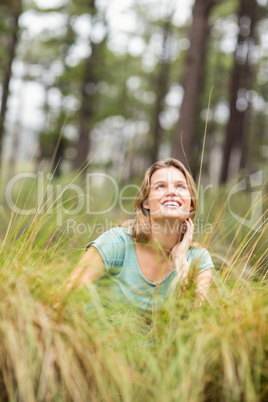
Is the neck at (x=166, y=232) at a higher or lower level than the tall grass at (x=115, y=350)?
higher

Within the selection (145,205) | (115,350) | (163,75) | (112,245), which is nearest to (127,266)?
(112,245)

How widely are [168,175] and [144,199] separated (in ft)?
0.75

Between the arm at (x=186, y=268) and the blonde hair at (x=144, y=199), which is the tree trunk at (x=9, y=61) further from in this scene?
the arm at (x=186, y=268)

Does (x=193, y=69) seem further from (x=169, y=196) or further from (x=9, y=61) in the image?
(x=9, y=61)

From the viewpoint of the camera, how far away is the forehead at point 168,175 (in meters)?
2.64

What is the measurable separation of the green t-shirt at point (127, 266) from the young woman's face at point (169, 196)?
0.80 ft

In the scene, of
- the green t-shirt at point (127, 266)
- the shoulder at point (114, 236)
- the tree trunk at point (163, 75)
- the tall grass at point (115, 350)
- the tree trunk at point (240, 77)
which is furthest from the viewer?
the tree trunk at point (163, 75)

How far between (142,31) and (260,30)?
5.65 metres

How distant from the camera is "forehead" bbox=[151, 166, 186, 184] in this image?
8.68 feet

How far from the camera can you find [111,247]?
246 cm

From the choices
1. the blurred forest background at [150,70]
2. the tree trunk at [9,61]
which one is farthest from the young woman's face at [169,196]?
the tree trunk at [9,61]

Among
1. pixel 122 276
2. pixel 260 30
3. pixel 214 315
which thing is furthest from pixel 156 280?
pixel 260 30

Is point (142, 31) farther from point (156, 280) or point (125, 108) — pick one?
point (156, 280)

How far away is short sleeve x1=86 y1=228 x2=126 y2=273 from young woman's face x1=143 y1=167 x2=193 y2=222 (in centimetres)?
24
